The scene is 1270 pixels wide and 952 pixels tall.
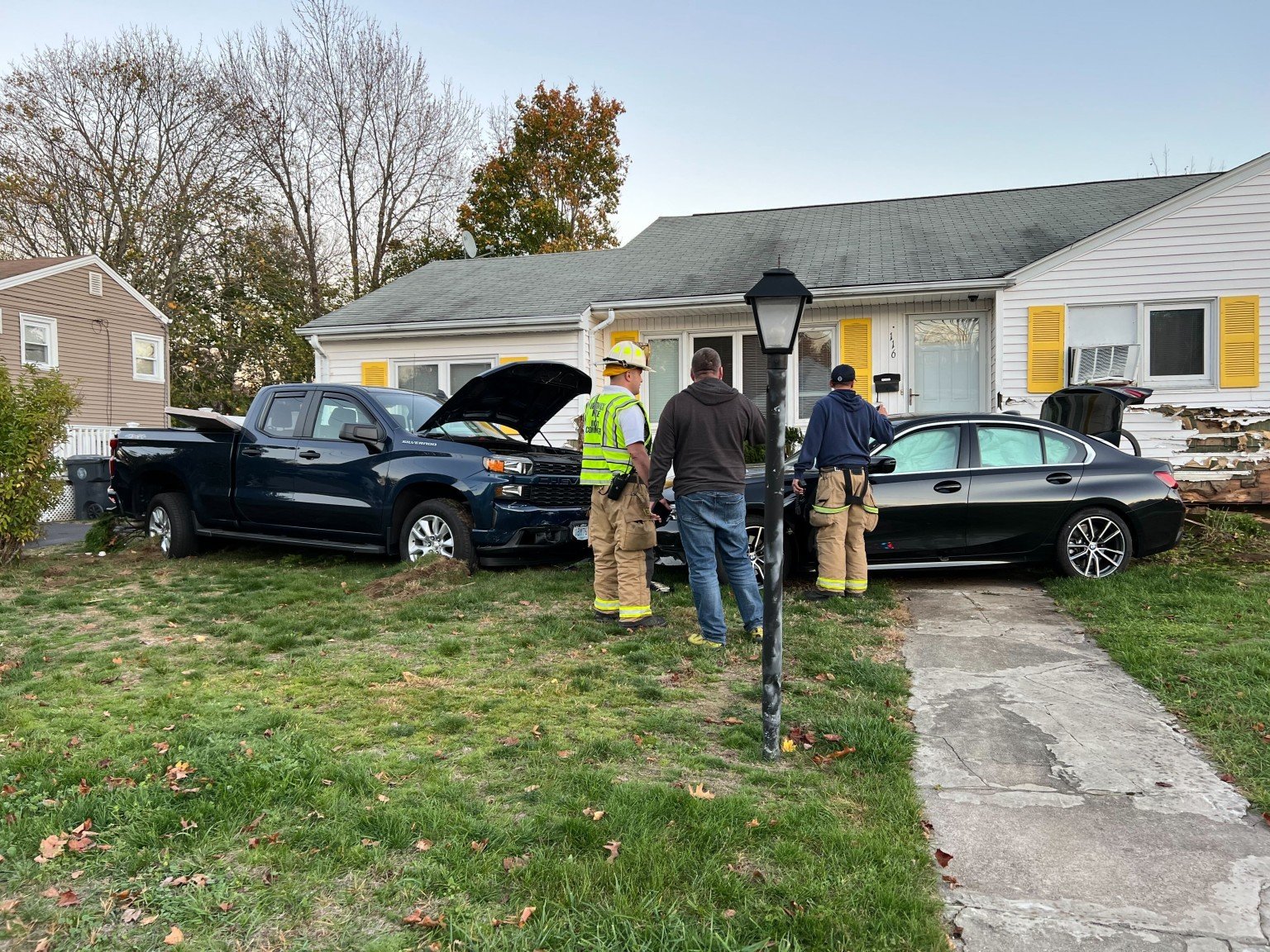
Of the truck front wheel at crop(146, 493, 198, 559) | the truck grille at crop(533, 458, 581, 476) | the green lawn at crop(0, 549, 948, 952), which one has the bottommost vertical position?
the green lawn at crop(0, 549, 948, 952)

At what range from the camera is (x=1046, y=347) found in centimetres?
1161

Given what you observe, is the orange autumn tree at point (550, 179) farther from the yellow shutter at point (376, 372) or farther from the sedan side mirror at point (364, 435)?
the sedan side mirror at point (364, 435)

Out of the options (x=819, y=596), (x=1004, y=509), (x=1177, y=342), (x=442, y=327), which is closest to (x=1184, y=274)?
(x=1177, y=342)

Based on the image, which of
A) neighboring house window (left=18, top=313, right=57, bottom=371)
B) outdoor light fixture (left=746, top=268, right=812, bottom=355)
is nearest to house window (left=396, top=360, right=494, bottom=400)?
outdoor light fixture (left=746, top=268, right=812, bottom=355)

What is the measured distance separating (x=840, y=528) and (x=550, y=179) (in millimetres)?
27107

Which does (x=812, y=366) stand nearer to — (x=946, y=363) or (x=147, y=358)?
(x=946, y=363)

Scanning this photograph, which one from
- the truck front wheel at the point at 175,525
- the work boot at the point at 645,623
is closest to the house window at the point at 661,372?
the truck front wheel at the point at 175,525

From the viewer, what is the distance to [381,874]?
270 centimetres

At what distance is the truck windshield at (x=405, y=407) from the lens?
27.3ft

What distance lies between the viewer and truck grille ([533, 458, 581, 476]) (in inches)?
311

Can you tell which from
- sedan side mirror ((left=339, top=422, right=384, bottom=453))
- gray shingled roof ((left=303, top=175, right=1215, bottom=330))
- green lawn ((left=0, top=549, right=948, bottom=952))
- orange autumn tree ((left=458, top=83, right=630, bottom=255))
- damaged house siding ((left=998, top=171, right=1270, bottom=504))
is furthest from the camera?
orange autumn tree ((left=458, top=83, right=630, bottom=255))

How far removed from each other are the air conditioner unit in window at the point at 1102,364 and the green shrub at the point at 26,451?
40.6 feet

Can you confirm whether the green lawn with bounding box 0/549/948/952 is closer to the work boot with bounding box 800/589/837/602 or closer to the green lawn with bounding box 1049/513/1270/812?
the work boot with bounding box 800/589/837/602

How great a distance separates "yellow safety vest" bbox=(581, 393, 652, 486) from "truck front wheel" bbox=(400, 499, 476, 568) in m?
2.16
